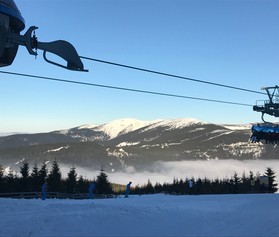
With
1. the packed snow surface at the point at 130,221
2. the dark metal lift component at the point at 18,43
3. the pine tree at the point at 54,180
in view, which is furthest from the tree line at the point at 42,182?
the dark metal lift component at the point at 18,43

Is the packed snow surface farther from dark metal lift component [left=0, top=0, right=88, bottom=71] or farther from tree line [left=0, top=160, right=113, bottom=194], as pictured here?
tree line [left=0, top=160, right=113, bottom=194]

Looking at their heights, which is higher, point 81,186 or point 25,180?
point 25,180

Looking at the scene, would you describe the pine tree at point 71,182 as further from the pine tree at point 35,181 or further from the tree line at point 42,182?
the pine tree at point 35,181

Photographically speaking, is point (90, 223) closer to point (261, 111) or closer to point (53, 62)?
point (53, 62)

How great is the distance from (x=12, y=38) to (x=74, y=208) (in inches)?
407

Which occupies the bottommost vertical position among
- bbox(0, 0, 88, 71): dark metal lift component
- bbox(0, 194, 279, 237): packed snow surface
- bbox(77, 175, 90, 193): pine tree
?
bbox(0, 194, 279, 237): packed snow surface

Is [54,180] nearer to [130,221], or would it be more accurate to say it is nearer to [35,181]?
[35,181]

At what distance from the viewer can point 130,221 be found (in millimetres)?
16328

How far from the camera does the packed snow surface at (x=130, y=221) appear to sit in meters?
14.5

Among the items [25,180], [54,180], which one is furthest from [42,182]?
[54,180]

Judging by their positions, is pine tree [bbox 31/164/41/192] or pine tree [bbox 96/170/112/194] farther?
pine tree [bbox 96/170/112/194]

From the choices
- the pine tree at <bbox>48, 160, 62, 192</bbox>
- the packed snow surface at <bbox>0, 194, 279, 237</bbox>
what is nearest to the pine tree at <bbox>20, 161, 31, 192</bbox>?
the pine tree at <bbox>48, 160, 62, 192</bbox>

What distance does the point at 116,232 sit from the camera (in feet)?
48.4

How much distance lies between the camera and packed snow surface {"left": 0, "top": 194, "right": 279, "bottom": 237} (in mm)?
14523
